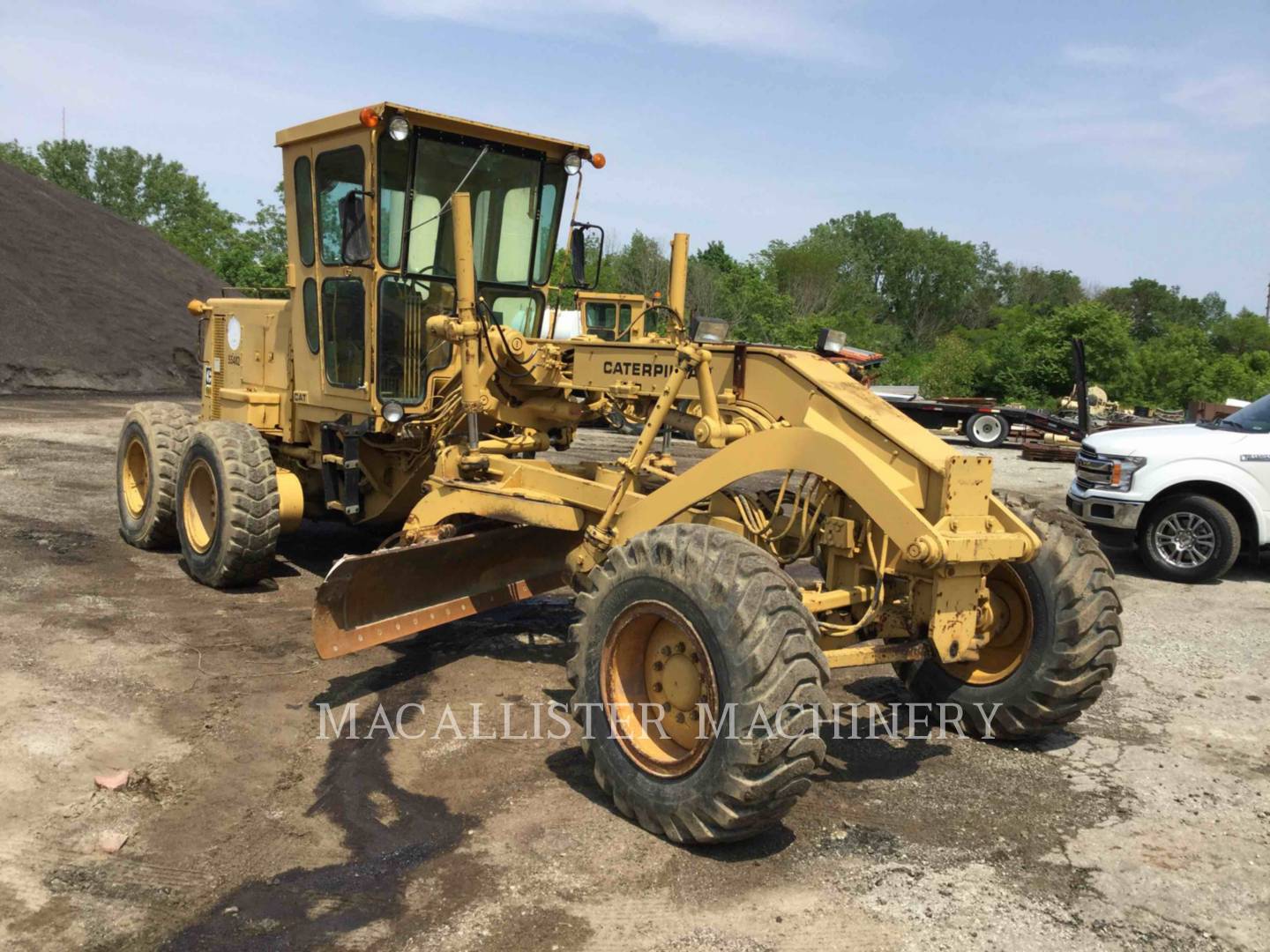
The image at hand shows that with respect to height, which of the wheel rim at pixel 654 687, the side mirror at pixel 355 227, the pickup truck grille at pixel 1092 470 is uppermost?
the side mirror at pixel 355 227

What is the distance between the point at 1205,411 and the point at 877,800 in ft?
57.0

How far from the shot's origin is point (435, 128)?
6.90 metres

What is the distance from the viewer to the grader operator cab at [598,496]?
4125 mm

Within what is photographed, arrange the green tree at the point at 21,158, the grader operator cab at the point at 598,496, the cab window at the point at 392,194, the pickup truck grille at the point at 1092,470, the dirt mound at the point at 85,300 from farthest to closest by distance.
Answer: the green tree at the point at 21,158 < the dirt mound at the point at 85,300 < the pickup truck grille at the point at 1092,470 < the cab window at the point at 392,194 < the grader operator cab at the point at 598,496

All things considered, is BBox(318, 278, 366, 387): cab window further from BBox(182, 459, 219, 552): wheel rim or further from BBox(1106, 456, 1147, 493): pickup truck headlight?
BBox(1106, 456, 1147, 493): pickup truck headlight

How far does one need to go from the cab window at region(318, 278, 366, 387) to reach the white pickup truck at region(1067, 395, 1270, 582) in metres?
6.50

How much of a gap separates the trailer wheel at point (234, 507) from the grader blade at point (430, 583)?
1.29 m

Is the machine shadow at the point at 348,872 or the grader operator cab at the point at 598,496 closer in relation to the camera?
the machine shadow at the point at 348,872

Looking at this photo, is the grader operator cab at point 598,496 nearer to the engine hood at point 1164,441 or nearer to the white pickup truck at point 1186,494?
the white pickup truck at point 1186,494

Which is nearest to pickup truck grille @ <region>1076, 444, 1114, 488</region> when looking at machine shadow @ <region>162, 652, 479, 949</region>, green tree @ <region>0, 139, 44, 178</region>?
machine shadow @ <region>162, 652, 479, 949</region>

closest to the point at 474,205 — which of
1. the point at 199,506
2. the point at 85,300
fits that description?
the point at 199,506

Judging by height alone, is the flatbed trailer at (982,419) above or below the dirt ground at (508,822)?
above

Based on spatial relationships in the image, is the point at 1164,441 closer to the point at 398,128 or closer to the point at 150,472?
the point at 398,128

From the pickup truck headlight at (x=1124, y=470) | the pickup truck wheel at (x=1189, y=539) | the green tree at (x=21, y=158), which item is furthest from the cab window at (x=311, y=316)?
the green tree at (x=21, y=158)
